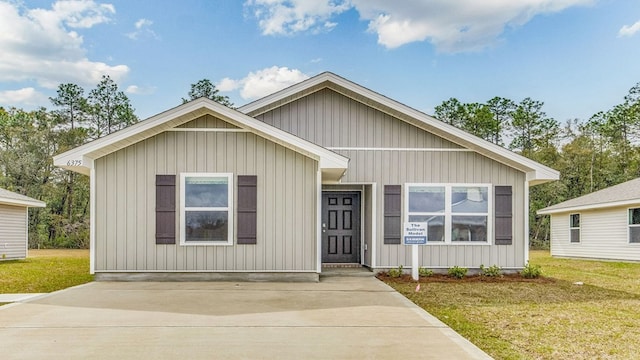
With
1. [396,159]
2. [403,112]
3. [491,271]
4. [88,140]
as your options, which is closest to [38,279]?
[396,159]

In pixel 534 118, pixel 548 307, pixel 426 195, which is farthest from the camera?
pixel 534 118

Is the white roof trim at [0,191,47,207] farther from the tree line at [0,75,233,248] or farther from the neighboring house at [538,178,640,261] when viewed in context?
the neighboring house at [538,178,640,261]

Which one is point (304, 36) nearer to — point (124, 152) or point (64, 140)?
point (124, 152)

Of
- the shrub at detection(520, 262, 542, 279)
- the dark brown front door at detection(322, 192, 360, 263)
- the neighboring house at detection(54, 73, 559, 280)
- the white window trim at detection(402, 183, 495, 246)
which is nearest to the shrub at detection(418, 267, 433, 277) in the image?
the white window trim at detection(402, 183, 495, 246)

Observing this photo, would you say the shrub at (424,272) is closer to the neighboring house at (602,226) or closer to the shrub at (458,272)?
the shrub at (458,272)

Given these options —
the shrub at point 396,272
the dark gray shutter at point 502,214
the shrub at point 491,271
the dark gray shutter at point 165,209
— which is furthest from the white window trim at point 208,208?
the dark gray shutter at point 502,214

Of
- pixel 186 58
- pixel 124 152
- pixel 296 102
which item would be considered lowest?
pixel 124 152

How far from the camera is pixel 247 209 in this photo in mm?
9258

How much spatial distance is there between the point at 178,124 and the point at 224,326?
194 inches

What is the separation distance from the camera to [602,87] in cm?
2928

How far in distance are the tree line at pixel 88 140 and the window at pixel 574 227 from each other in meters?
11.9

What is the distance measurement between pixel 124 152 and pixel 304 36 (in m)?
13.5

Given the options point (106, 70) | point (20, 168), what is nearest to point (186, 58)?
point (106, 70)

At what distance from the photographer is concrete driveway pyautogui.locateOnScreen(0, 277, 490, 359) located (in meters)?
4.50
